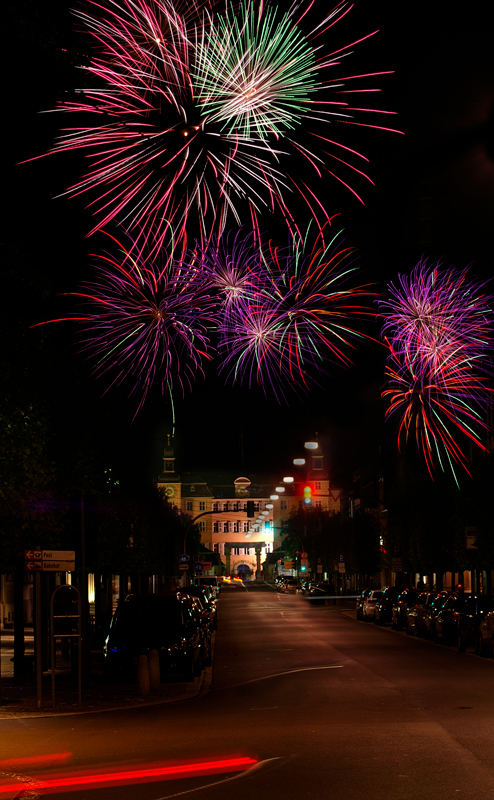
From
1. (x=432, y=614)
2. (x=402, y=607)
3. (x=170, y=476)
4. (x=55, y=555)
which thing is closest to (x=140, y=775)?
(x=55, y=555)

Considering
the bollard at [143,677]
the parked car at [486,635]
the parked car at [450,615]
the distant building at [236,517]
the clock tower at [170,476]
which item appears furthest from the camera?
the distant building at [236,517]

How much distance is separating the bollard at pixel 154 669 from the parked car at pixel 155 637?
894 mm

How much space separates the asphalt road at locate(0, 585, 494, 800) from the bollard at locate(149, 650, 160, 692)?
93 cm

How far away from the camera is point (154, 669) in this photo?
18.4 metres

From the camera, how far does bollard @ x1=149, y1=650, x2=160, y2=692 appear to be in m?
18.3

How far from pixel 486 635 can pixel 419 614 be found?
10052 millimetres

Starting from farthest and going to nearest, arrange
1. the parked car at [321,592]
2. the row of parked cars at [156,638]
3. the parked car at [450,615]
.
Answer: the parked car at [321,592] → the parked car at [450,615] → the row of parked cars at [156,638]

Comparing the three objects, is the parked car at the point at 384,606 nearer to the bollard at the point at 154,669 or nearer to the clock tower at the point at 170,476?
the bollard at the point at 154,669

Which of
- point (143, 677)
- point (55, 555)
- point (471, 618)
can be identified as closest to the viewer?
point (55, 555)

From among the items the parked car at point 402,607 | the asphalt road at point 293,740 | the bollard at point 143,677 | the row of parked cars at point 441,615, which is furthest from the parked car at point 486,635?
the parked car at point 402,607

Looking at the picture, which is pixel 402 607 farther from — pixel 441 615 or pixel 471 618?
pixel 471 618

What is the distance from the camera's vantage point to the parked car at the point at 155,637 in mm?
19609

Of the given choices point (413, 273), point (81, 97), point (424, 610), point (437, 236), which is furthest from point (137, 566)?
point (437, 236)

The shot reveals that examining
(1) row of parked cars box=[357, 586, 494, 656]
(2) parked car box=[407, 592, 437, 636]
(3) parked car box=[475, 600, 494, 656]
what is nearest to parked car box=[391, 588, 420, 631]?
(1) row of parked cars box=[357, 586, 494, 656]
